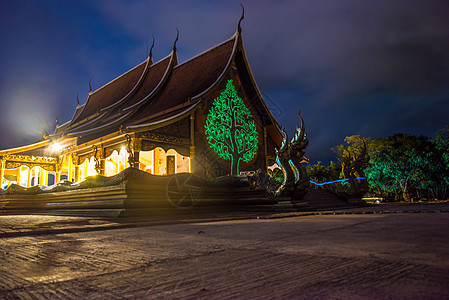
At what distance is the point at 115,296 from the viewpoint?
2.63ft

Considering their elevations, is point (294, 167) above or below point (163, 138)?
below

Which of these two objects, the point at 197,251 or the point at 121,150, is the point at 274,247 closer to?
the point at 197,251

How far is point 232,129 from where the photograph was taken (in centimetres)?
992

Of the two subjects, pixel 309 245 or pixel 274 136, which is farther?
pixel 274 136

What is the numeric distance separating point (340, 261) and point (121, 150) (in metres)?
8.61

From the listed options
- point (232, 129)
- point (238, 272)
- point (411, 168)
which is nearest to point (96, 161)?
point (232, 129)

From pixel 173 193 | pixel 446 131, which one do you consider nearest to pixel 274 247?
pixel 173 193

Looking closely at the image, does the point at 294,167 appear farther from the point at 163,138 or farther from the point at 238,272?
the point at 238,272

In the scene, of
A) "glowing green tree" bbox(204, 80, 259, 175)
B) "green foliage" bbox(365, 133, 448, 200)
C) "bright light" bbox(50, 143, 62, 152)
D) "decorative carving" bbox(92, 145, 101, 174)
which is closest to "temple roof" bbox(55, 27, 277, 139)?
"decorative carving" bbox(92, 145, 101, 174)

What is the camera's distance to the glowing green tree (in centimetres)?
944

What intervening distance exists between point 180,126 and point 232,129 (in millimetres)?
1957

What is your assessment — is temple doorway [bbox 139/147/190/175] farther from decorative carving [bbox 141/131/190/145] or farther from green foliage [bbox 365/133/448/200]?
green foliage [bbox 365/133/448/200]

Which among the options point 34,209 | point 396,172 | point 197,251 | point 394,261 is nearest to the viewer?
point 394,261

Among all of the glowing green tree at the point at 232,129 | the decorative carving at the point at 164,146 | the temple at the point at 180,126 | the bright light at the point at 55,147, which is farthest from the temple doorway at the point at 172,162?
the bright light at the point at 55,147
